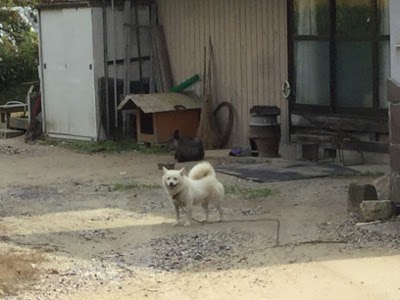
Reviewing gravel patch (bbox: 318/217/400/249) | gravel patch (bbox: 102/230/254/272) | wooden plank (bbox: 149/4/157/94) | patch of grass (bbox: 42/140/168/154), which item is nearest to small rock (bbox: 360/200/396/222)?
gravel patch (bbox: 318/217/400/249)

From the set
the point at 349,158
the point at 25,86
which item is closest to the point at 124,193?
the point at 349,158

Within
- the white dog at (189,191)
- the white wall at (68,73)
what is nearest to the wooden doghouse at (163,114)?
the white wall at (68,73)

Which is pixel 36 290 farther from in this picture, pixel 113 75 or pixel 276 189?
pixel 113 75

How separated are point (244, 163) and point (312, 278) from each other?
641 centimetres

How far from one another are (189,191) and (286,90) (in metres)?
5.30

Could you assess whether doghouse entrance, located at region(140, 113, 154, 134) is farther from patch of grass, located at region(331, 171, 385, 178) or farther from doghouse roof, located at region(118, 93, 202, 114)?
patch of grass, located at region(331, 171, 385, 178)

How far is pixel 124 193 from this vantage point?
484 inches

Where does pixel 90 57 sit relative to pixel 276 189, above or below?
above

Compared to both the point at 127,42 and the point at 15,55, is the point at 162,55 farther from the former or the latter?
the point at 15,55

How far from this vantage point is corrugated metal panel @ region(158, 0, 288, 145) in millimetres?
15406

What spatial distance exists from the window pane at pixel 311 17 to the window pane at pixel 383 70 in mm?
1123

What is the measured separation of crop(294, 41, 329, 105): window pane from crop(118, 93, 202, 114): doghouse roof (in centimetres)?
218

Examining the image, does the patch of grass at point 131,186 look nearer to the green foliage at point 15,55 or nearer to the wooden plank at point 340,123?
the wooden plank at point 340,123

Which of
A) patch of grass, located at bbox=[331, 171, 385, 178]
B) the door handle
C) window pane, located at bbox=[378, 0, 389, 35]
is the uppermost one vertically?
window pane, located at bbox=[378, 0, 389, 35]
